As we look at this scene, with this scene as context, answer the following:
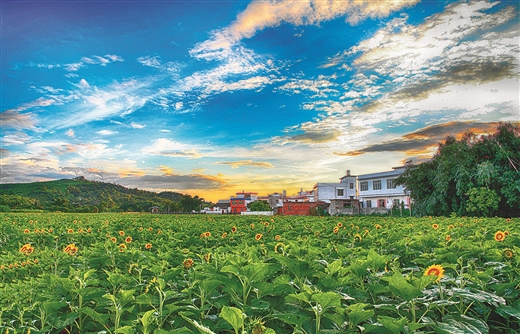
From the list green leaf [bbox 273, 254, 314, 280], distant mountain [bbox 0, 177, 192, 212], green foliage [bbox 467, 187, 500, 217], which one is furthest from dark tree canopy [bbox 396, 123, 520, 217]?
distant mountain [bbox 0, 177, 192, 212]

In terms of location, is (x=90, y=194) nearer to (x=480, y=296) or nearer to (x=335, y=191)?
(x=335, y=191)

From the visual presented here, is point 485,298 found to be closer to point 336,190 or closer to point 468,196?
point 468,196

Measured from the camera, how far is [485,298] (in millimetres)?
1529

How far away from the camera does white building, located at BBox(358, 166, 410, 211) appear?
37031 millimetres

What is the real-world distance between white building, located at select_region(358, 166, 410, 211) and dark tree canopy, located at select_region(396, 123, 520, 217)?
1491 cm

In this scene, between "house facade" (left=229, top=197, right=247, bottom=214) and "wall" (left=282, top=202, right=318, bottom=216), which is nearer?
"wall" (left=282, top=202, right=318, bottom=216)

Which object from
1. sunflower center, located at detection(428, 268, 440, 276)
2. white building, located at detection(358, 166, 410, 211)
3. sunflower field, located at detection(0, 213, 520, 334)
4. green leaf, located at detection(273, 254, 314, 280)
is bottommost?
sunflower field, located at detection(0, 213, 520, 334)

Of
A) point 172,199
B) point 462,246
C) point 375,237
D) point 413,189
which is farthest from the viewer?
point 172,199

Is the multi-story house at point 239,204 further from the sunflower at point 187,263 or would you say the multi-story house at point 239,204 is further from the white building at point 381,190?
the sunflower at point 187,263

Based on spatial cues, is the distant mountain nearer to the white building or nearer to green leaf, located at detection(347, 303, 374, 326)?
the white building

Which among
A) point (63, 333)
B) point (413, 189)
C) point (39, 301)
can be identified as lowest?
point (63, 333)

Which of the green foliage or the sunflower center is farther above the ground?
the green foliage

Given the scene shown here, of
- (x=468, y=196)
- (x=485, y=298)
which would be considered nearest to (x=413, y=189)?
(x=468, y=196)

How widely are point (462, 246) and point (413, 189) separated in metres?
21.0
